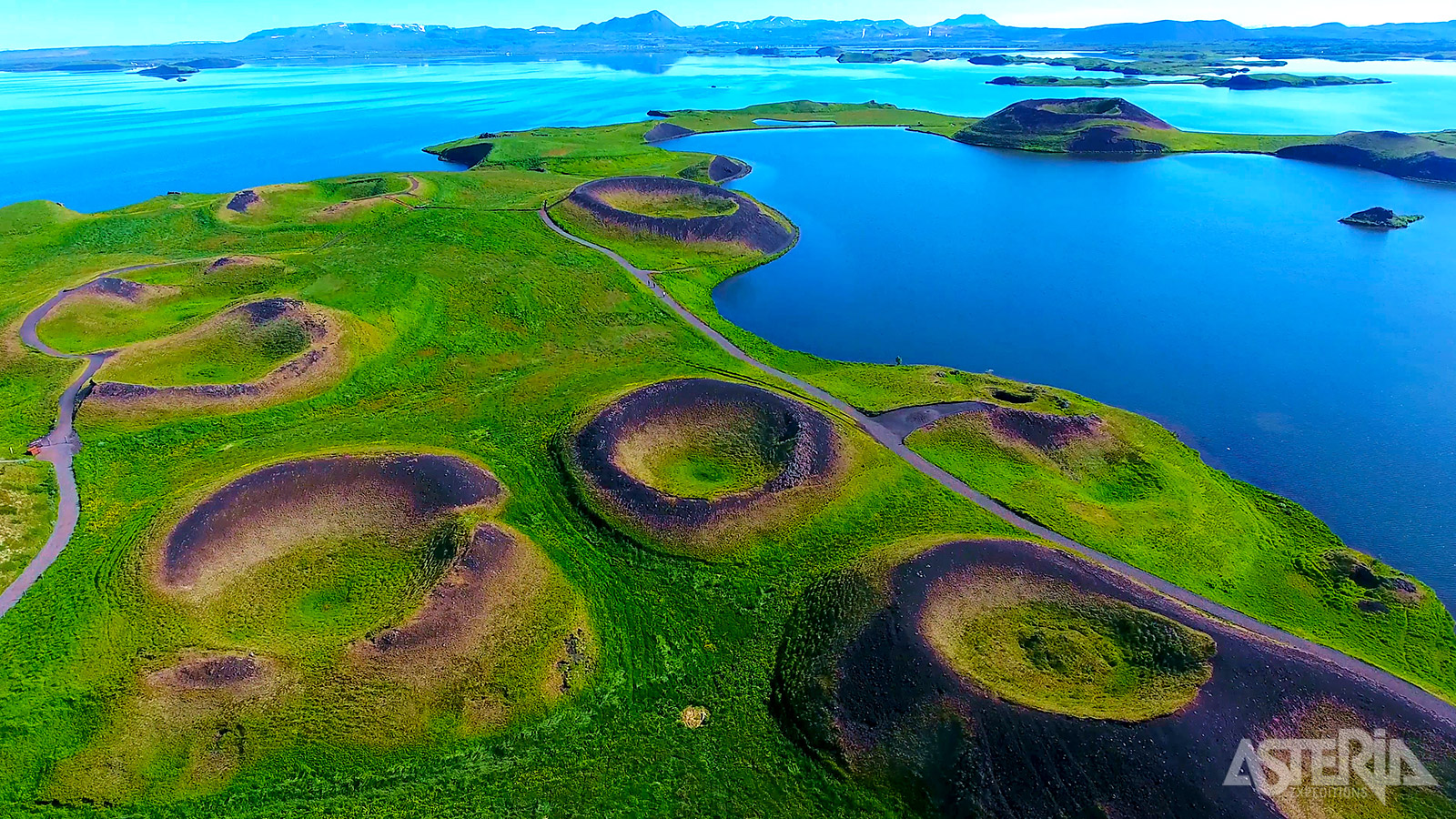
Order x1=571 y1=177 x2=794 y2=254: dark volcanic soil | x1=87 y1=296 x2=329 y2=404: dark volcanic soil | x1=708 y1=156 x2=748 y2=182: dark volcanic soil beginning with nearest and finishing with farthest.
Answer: x1=87 y1=296 x2=329 y2=404: dark volcanic soil
x1=571 y1=177 x2=794 y2=254: dark volcanic soil
x1=708 y1=156 x2=748 y2=182: dark volcanic soil

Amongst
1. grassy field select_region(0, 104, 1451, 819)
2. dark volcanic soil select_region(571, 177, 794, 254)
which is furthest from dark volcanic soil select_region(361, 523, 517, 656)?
dark volcanic soil select_region(571, 177, 794, 254)

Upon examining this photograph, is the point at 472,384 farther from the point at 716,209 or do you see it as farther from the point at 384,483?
the point at 716,209

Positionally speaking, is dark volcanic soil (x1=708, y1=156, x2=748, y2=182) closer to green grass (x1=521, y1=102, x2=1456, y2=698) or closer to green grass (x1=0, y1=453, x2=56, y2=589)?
green grass (x1=521, y1=102, x2=1456, y2=698)

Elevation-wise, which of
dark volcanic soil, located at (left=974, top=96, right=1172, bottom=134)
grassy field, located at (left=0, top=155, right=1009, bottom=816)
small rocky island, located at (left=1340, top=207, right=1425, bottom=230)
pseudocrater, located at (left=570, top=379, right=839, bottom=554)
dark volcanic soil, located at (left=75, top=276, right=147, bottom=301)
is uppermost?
dark volcanic soil, located at (left=974, top=96, right=1172, bottom=134)

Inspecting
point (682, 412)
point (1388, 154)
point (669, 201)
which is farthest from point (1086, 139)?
point (682, 412)

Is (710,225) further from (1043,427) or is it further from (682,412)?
(1043,427)

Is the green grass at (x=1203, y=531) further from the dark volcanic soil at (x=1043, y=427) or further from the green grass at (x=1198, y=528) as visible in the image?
the dark volcanic soil at (x=1043, y=427)

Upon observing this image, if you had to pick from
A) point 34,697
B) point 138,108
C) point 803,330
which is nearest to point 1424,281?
point 803,330
